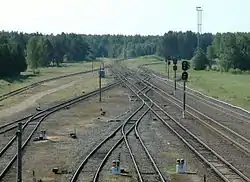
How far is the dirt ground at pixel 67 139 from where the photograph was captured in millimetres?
23250

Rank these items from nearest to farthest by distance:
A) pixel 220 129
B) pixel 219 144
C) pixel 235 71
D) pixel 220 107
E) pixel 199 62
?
pixel 219 144
pixel 220 129
pixel 220 107
pixel 235 71
pixel 199 62

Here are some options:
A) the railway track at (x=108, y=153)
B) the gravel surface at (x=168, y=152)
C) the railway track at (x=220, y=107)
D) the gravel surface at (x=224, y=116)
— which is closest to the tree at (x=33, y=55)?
the railway track at (x=220, y=107)

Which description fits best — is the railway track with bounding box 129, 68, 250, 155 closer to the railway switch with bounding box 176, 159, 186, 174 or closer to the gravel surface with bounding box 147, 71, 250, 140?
the gravel surface with bounding box 147, 71, 250, 140

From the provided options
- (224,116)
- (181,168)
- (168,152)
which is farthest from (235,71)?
(181,168)

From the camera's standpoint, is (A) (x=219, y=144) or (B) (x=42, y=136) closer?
(A) (x=219, y=144)

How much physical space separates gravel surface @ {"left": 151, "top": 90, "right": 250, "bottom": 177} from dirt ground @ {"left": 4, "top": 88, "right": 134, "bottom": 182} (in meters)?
4.84

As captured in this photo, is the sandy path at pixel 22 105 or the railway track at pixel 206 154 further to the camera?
the sandy path at pixel 22 105

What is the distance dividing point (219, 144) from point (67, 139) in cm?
775

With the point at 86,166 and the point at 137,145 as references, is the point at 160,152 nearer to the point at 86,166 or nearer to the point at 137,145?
the point at 137,145

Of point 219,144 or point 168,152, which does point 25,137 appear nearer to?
point 168,152

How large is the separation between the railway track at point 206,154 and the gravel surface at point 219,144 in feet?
1.19

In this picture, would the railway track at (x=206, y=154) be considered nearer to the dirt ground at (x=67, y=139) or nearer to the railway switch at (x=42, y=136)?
the dirt ground at (x=67, y=139)

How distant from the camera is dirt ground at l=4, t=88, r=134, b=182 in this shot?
76.3ft

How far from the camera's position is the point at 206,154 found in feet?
86.6
